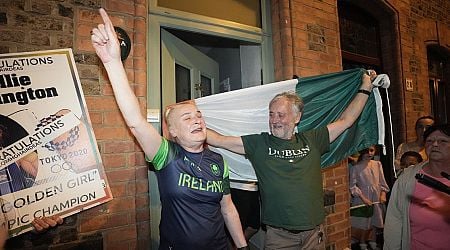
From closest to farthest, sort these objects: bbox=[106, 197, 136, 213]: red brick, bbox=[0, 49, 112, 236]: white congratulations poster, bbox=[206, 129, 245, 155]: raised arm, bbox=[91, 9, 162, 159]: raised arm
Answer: bbox=[91, 9, 162, 159]: raised arm, bbox=[0, 49, 112, 236]: white congratulations poster, bbox=[106, 197, 136, 213]: red brick, bbox=[206, 129, 245, 155]: raised arm

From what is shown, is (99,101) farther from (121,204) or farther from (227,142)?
(227,142)

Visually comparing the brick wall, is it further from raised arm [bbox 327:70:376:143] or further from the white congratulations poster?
raised arm [bbox 327:70:376:143]

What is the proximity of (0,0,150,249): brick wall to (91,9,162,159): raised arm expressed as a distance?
0.54m

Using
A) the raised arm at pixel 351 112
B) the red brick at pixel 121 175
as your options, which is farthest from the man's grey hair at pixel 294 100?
the red brick at pixel 121 175

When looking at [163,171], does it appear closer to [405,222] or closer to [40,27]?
[40,27]

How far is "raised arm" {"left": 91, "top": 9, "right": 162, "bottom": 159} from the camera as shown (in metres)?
1.32

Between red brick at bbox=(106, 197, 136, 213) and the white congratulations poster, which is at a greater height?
the white congratulations poster

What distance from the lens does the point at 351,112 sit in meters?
2.26

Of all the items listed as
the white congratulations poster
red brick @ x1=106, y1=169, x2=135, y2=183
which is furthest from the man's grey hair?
the white congratulations poster

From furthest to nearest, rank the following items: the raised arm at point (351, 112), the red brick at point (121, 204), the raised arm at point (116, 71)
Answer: the raised arm at point (351, 112), the red brick at point (121, 204), the raised arm at point (116, 71)

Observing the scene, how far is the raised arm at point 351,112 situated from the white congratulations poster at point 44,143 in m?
1.53

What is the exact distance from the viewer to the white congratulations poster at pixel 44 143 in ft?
5.31

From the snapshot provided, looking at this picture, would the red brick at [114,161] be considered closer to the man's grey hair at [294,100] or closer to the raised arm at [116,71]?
the raised arm at [116,71]

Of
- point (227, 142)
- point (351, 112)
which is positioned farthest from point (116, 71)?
point (351, 112)
